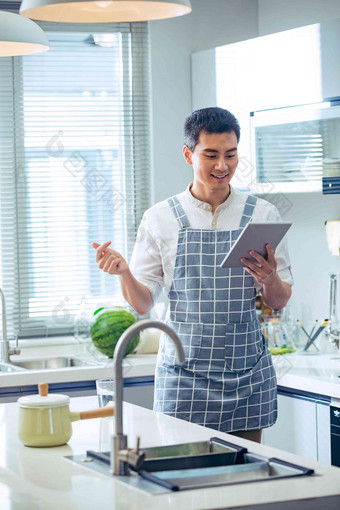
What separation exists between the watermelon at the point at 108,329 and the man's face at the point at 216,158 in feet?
3.92

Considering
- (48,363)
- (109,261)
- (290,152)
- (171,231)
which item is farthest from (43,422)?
(290,152)

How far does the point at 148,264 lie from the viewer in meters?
2.76

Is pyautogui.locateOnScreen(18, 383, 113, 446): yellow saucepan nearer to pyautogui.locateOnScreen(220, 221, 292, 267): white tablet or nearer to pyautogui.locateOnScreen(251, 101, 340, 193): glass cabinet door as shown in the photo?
pyautogui.locateOnScreen(220, 221, 292, 267): white tablet

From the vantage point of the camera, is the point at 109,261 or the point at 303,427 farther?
the point at 303,427

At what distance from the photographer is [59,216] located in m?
4.29

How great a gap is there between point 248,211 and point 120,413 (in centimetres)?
118

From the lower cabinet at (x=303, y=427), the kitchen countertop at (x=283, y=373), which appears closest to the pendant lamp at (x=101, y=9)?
the kitchen countertop at (x=283, y=373)

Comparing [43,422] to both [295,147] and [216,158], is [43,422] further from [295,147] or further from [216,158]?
[295,147]

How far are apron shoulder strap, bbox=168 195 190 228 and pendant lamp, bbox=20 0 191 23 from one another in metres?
0.96

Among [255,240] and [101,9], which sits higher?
[101,9]

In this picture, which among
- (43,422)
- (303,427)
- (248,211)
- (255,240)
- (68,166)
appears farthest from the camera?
(68,166)

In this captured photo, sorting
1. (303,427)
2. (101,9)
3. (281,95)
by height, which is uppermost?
(281,95)

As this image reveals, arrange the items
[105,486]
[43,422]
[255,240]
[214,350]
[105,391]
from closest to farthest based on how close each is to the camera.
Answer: [105,486] → [43,422] → [105,391] → [255,240] → [214,350]

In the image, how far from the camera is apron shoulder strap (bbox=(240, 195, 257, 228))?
2730mm
